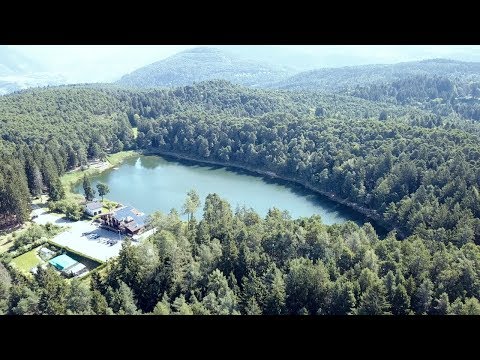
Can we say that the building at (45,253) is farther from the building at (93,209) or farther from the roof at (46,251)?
the building at (93,209)

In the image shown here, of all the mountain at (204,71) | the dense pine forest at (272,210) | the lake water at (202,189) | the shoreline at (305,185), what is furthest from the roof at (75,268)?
the mountain at (204,71)

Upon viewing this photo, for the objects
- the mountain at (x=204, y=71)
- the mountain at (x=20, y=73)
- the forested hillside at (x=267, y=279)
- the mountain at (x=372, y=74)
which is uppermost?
the forested hillside at (x=267, y=279)

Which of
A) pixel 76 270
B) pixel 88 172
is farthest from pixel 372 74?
pixel 76 270

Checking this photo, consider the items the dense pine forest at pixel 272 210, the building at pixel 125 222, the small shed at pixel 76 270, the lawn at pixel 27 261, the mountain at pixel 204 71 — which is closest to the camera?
the dense pine forest at pixel 272 210

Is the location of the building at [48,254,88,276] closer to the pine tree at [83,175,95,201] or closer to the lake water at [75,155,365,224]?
the lake water at [75,155,365,224]
